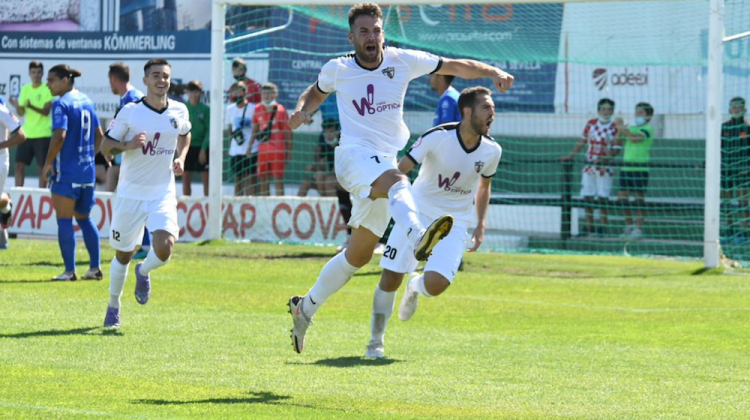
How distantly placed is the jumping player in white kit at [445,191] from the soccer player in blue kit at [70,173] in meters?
5.73

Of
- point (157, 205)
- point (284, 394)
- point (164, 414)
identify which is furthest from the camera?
point (157, 205)

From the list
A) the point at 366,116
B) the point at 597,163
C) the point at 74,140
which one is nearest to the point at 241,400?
the point at 366,116

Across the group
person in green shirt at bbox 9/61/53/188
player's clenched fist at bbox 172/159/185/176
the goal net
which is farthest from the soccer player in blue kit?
person in green shirt at bbox 9/61/53/188

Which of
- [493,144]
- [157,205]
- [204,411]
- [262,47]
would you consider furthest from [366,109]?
[262,47]

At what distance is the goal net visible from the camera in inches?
821

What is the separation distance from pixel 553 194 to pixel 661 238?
2.77m

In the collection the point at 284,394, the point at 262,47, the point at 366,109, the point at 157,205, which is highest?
the point at 262,47

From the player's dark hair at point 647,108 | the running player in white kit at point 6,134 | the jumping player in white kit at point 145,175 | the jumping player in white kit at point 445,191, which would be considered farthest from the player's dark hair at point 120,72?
the player's dark hair at point 647,108

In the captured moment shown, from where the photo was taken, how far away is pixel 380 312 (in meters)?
10.0

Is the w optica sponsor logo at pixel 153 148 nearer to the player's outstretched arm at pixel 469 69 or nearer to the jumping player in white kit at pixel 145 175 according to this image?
the jumping player in white kit at pixel 145 175

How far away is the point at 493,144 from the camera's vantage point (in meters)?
10.3

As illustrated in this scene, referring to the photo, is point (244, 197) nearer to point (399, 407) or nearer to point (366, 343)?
point (366, 343)

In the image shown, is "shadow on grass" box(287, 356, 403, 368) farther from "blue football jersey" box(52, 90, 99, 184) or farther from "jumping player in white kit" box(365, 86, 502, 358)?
"blue football jersey" box(52, 90, 99, 184)

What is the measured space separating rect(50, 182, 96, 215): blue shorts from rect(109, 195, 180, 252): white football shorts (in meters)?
3.62
